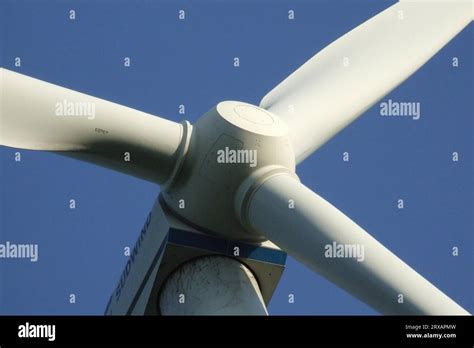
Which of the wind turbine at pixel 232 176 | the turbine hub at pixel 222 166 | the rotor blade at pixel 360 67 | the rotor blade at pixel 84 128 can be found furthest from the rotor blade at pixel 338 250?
the rotor blade at pixel 360 67

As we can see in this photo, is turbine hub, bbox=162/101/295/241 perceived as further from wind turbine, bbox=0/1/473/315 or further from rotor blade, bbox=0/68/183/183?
rotor blade, bbox=0/68/183/183

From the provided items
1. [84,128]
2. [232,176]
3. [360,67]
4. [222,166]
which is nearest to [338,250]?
[232,176]

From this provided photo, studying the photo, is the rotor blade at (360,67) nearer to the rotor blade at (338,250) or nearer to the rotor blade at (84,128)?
the rotor blade at (338,250)

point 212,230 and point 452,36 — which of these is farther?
point 452,36

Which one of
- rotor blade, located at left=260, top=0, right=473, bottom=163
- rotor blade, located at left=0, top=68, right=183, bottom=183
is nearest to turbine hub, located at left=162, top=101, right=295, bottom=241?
rotor blade, located at left=0, top=68, right=183, bottom=183
